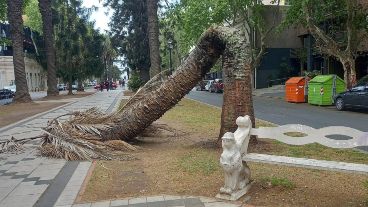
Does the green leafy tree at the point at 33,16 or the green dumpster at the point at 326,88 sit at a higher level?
the green leafy tree at the point at 33,16

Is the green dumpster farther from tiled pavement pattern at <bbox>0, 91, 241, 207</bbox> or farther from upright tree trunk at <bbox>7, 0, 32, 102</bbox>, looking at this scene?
upright tree trunk at <bbox>7, 0, 32, 102</bbox>

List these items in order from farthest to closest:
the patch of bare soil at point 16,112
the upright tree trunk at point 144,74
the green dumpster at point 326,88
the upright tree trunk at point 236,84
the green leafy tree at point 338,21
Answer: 1. the upright tree trunk at point 144,74
2. the green leafy tree at point 338,21
3. the green dumpster at point 326,88
4. the patch of bare soil at point 16,112
5. the upright tree trunk at point 236,84

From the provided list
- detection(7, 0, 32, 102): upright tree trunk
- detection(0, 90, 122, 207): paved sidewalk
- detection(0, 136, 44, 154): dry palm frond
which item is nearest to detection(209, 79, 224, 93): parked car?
detection(7, 0, 32, 102): upright tree trunk

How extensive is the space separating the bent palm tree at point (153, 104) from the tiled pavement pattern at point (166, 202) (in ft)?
9.43

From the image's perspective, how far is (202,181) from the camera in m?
6.16

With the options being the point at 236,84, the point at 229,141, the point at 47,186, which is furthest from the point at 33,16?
the point at 229,141

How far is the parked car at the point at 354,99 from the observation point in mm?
17531

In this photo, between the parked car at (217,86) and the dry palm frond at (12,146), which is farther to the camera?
the parked car at (217,86)

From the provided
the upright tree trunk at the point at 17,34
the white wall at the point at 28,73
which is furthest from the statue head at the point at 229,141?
the white wall at the point at 28,73

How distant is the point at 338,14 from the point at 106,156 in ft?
67.3

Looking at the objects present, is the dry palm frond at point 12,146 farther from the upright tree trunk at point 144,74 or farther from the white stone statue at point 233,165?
the upright tree trunk at point 144,74

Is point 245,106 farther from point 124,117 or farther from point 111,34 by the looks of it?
point 111,34

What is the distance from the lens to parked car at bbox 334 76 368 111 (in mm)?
17531

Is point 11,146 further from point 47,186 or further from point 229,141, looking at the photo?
point 229,141
